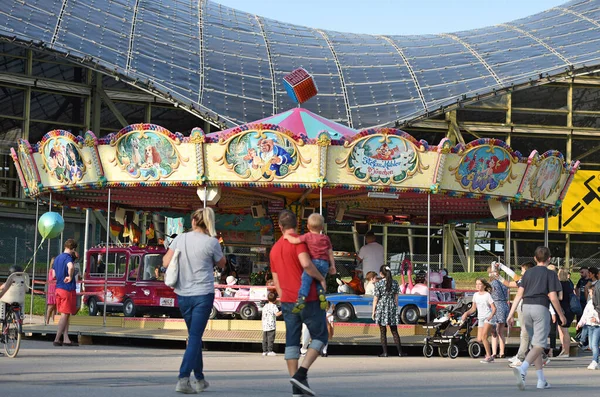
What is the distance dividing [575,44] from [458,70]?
4.46m

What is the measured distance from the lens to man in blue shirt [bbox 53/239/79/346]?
1827 centimetres

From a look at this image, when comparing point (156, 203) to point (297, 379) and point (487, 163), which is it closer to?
point (487, 163)

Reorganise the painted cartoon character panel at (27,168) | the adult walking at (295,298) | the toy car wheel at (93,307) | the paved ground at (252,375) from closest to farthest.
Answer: the adult walking at (295,298) → the paved ground at (252,375) → the painted cartoon character panel at (27,168) → the toy car wheel at (93,307)

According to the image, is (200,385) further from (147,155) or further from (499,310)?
(147,155)

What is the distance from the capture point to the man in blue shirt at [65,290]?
1827 cm

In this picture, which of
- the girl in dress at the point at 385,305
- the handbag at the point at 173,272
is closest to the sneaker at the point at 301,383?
the handbag at the point at 173,272

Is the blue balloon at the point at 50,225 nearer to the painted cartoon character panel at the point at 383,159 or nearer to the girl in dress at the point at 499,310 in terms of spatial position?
the painted cartoon character panel at the point at 383,159

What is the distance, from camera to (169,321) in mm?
21281

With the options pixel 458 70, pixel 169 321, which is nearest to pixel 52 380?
pixel 169 321

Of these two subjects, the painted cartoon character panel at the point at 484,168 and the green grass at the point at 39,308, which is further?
the green grass at the point at 39,308

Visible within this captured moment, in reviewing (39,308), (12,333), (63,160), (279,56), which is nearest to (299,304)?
(12,333)

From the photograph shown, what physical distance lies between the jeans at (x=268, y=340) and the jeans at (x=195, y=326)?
25.9 ft

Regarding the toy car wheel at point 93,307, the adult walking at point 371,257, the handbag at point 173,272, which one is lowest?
the toy car wheel at point 93,307

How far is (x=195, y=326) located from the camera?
1062cm
